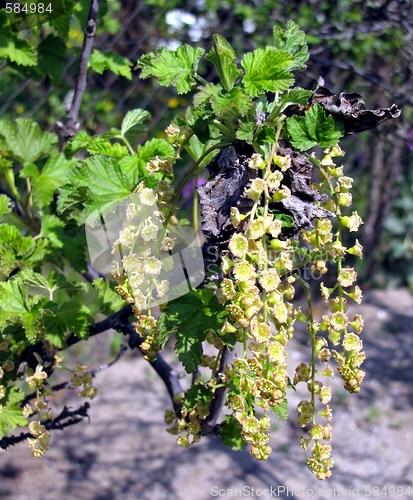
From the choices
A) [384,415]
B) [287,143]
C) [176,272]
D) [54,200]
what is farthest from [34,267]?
[384,415]

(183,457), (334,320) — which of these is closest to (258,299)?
(334,320)

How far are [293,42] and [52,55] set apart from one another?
0.67 metres

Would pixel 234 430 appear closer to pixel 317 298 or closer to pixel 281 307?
pixel 281 307

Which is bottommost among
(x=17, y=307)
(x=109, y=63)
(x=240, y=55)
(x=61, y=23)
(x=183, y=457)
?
(x=183, y=457)

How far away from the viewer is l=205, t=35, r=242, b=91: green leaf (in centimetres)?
78

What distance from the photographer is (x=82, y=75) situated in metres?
1.17

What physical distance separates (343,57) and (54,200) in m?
2.63

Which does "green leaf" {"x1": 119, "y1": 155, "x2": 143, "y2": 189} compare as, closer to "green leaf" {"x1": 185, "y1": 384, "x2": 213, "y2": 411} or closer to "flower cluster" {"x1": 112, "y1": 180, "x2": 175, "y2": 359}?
"flower cluster" {"x1": 112, "y1": 180, "x2": 175, "y2": 359}

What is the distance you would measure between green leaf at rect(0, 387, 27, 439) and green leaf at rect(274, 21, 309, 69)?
75 centimetres

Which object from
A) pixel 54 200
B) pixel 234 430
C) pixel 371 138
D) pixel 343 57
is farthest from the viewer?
pixel 371 138

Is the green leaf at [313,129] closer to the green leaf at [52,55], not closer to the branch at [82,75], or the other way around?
the branch at [82,75]

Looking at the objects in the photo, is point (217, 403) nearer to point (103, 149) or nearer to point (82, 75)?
point (103, 149)

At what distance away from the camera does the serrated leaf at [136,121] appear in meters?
1.06

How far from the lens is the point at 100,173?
0.89 metres
